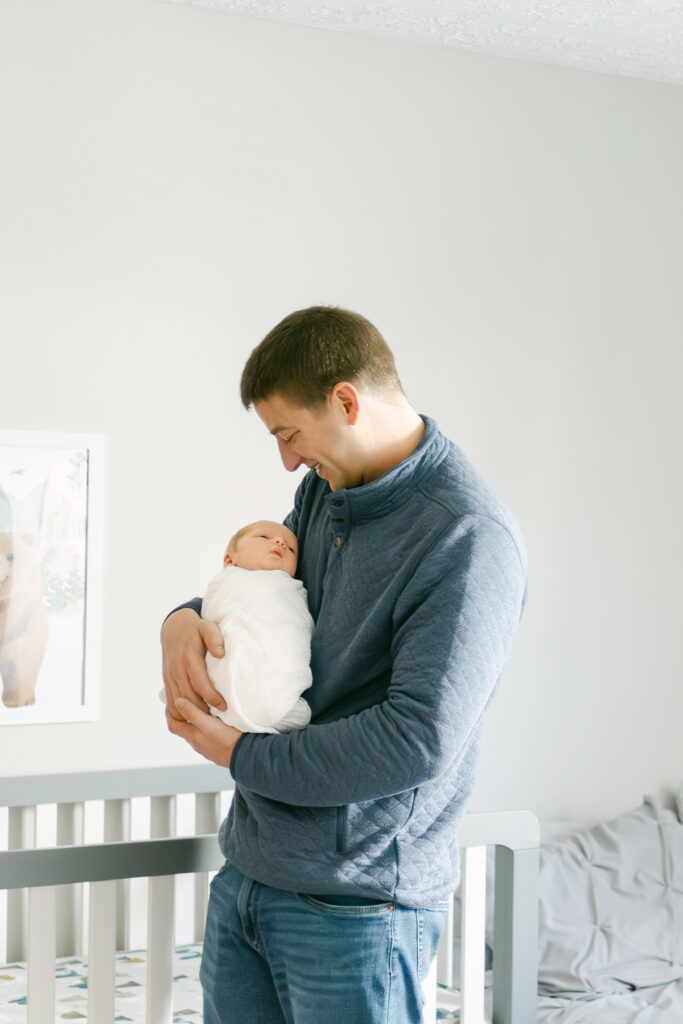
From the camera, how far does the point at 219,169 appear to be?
2.39m

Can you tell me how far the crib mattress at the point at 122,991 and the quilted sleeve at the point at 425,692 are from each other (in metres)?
0.85

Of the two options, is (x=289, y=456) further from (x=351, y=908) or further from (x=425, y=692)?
(x=351, y=908)

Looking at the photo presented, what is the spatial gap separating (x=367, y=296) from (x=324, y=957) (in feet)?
5.62

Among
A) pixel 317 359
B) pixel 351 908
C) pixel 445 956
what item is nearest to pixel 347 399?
pixel 317 359

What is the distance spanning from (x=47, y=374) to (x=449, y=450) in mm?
1324

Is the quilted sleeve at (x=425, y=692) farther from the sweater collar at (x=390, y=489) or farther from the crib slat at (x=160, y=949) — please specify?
the crib slat at (x=160, y=949)

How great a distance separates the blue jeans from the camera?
1104 millimetres

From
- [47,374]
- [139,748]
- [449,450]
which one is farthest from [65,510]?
[449,450]

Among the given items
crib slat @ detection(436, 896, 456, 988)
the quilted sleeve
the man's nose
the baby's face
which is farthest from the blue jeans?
crib slat @ detection(436, 896, 456, 988)

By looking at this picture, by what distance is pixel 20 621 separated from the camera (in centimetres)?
224

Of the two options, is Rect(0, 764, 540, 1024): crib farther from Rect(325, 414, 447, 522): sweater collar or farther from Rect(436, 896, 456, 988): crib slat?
Rect(325, 414, 447, 522): sweater collar

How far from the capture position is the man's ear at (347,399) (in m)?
1.11

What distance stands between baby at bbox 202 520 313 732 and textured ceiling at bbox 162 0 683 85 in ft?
5.11

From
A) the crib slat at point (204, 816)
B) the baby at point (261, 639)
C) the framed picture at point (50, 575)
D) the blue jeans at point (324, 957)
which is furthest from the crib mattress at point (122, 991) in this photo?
the baby at point (261, 639)
